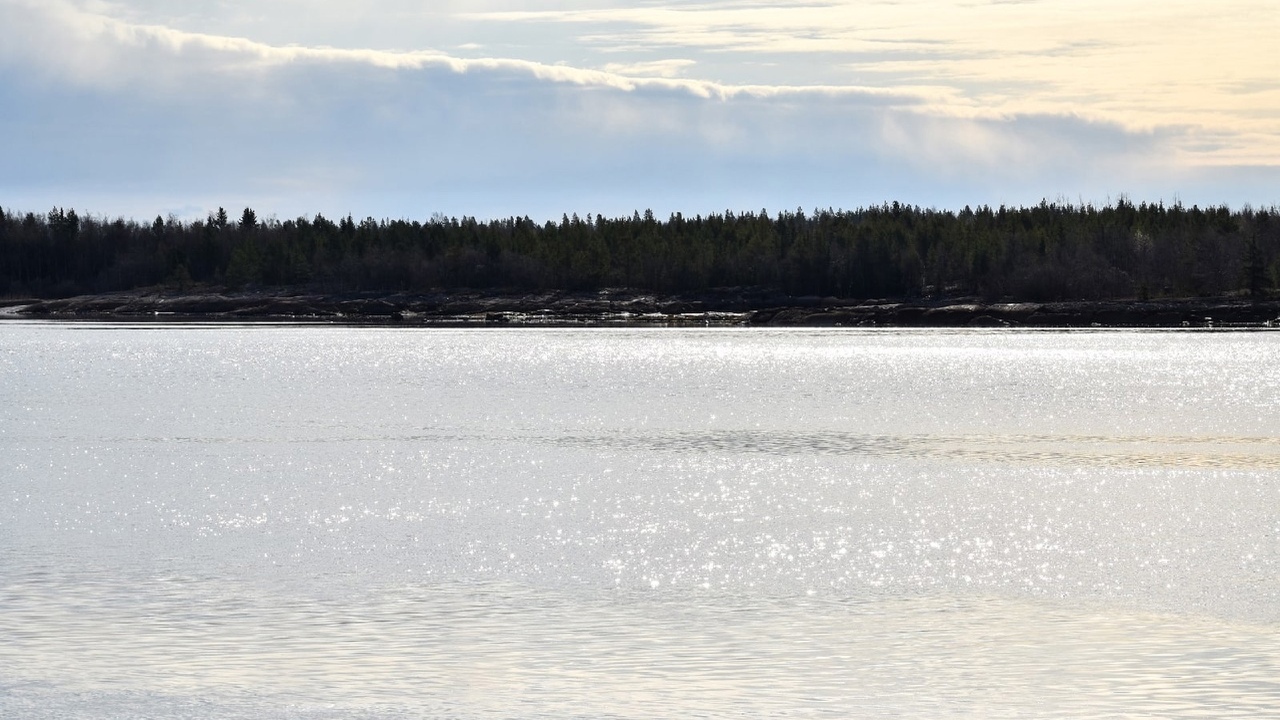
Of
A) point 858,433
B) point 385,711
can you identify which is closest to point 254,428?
point 858,433

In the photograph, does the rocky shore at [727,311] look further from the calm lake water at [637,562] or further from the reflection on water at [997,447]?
the reflection on water at [997,447]

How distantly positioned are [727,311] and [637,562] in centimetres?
15563

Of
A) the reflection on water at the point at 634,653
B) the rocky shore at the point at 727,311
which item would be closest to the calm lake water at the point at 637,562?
the reflection on water at the point at 634,653

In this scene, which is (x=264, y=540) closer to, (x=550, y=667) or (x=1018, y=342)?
(x=550, y=667)

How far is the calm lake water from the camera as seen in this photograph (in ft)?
45.8

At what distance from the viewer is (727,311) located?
176 m

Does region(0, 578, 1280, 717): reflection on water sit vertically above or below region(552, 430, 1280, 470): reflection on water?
above

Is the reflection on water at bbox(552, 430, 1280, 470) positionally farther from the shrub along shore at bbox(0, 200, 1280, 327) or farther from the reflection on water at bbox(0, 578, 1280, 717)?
the shrub along shore at bbox(0, 200, 1280, 327)

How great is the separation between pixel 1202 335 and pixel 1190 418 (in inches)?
3645

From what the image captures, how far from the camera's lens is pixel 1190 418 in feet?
148

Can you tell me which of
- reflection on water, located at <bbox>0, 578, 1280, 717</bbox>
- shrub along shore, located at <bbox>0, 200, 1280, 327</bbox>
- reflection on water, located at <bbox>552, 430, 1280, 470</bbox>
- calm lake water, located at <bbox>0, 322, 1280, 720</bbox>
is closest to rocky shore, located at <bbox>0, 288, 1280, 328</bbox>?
shrub along shore, located at <bbox>0, 200, 1280, 327</bbox>

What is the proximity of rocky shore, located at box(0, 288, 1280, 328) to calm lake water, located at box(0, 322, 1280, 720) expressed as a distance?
106m

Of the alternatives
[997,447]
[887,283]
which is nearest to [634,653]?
[997,447]

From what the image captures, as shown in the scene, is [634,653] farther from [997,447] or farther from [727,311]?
[727,311]
